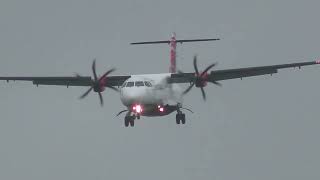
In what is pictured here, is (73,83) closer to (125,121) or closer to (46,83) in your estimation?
(46,83)

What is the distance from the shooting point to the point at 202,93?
6412 cm

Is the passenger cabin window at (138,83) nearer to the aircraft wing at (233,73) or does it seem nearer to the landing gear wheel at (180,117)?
the aircraft wing at (233,73)

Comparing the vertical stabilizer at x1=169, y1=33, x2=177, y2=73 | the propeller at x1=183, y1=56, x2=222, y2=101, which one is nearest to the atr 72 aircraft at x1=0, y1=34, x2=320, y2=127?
the propeller at x1=183, y1=56, x2=222, y2=101

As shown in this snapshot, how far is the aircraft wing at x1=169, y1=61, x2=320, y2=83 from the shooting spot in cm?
6488

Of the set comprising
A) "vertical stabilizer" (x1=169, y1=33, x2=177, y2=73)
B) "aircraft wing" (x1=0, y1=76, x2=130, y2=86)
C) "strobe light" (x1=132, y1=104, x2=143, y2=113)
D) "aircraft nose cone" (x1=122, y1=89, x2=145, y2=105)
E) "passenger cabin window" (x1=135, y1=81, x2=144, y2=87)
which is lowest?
"strobe light" (x1=132, y1=104, x2=143, y2=113)

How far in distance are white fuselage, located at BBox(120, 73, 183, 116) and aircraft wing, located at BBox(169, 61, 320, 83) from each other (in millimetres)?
1062

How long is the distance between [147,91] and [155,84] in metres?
1.49

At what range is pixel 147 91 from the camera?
62531mm

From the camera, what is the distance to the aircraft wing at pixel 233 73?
64.9m

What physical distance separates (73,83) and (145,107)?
358 inches

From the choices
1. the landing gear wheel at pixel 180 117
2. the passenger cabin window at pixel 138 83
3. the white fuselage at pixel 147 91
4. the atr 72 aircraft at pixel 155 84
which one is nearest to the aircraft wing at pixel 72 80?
Result: the atr 72 aircraft at pixel 155 84

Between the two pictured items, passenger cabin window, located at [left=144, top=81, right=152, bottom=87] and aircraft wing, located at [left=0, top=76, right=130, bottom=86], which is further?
aircraft wing, located at [left=0, top=76, right=130, bottom=86]

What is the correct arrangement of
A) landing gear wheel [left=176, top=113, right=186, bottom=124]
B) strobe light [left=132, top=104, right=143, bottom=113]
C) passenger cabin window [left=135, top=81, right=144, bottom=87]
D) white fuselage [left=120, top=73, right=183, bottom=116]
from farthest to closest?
1. landing gear wheel [left=176, top=113, right=186, bottom=124]
2. passenger cabin window [left=135, top=81, right=144, bottom=87]
3. strobe light [left=132, top=104, right=143, bottom=113]
4. white fuselage [left=120, top=73, right=183, bottom=116]

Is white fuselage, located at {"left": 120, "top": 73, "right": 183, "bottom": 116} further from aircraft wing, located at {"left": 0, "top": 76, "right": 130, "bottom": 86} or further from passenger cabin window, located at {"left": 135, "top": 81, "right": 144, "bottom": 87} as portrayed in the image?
aircraft wing, located at {"left": 0, "top": 76, "right": 130, "bottom": 86}
